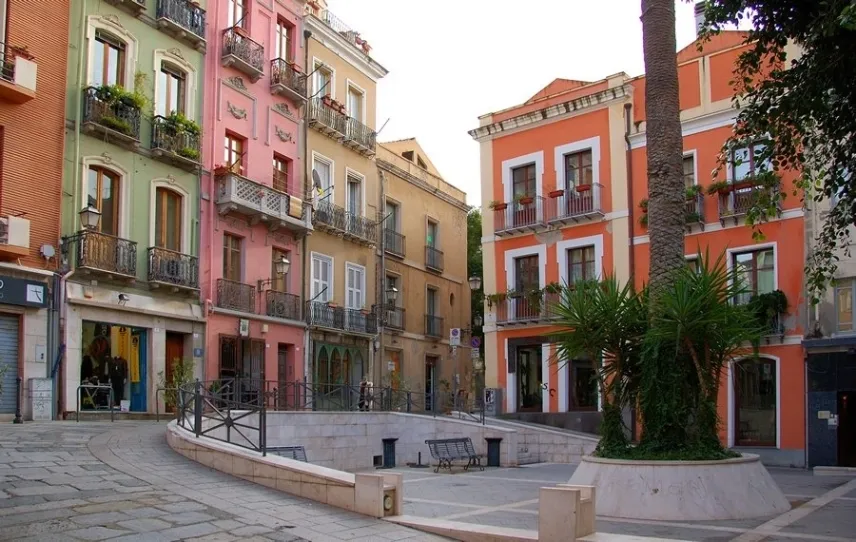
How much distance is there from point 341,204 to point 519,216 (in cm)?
658

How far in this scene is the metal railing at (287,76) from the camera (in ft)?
95.0

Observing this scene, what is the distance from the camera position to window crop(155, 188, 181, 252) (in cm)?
2419

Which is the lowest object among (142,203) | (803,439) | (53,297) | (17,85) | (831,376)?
(803,439)

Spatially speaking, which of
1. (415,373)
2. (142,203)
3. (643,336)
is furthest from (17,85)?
(415,373)

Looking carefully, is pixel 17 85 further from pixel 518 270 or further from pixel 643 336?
pixel 518 270

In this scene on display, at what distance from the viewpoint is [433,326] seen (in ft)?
124

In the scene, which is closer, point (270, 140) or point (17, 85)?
point (17, 85)

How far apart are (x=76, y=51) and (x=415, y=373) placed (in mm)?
18826

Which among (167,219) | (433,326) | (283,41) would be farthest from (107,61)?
(433,326)

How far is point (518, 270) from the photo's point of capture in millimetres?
30609

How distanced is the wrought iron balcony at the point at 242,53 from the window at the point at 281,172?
2778mm

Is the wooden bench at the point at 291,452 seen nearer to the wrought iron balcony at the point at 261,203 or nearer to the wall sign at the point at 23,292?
the wall sign at the point at 23,292

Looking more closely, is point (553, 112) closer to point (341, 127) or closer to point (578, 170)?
point (578, 170)

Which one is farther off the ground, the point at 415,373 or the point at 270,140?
the point at 270,140
